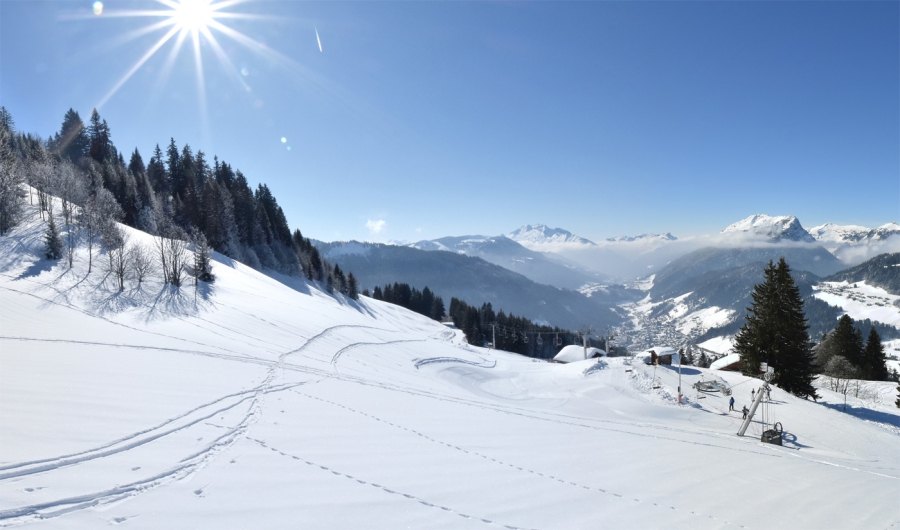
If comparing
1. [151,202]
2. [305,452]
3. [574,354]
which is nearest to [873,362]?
[574,354]

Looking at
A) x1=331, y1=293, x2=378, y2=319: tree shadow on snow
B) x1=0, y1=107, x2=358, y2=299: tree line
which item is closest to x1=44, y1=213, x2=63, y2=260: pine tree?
x1=0, y1=107, x2=358, y2=299: tree line

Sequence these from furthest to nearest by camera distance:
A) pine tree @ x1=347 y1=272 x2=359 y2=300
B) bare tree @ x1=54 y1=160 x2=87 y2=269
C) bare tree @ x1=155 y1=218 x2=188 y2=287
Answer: pine tree @ x1=347 y1=272 x2=359 y2=300 < bare tree @ x1=54 y1=160 x2=87 y2=269 < bare tree @ x1=155 y1=218 x2=188 y2=287

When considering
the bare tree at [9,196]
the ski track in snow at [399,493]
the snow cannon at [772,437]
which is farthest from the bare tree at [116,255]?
the snow cannon at [772,437]

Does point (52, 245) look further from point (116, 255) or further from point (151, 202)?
point (151, 202)

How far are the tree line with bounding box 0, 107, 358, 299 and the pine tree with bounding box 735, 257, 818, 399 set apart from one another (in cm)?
5582

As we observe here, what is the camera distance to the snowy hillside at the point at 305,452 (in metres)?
6.23

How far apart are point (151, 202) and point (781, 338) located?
90.6 meters

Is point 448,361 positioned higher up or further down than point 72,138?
further down

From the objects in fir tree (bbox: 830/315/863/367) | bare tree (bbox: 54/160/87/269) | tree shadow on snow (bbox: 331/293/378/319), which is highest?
bare tree (bbox: 54/160/87/269)

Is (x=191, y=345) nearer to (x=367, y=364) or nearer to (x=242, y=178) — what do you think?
(x=367, y=364)

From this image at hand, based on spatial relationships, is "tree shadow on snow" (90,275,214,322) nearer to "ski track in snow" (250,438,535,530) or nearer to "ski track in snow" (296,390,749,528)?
"ski track in snow" (296,390,749,528)

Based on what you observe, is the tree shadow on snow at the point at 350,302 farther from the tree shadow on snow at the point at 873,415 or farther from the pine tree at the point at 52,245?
the tree shadow on snow at the point at 873,415

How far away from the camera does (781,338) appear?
36.6 meters

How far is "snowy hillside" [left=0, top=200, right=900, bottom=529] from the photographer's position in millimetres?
6230
